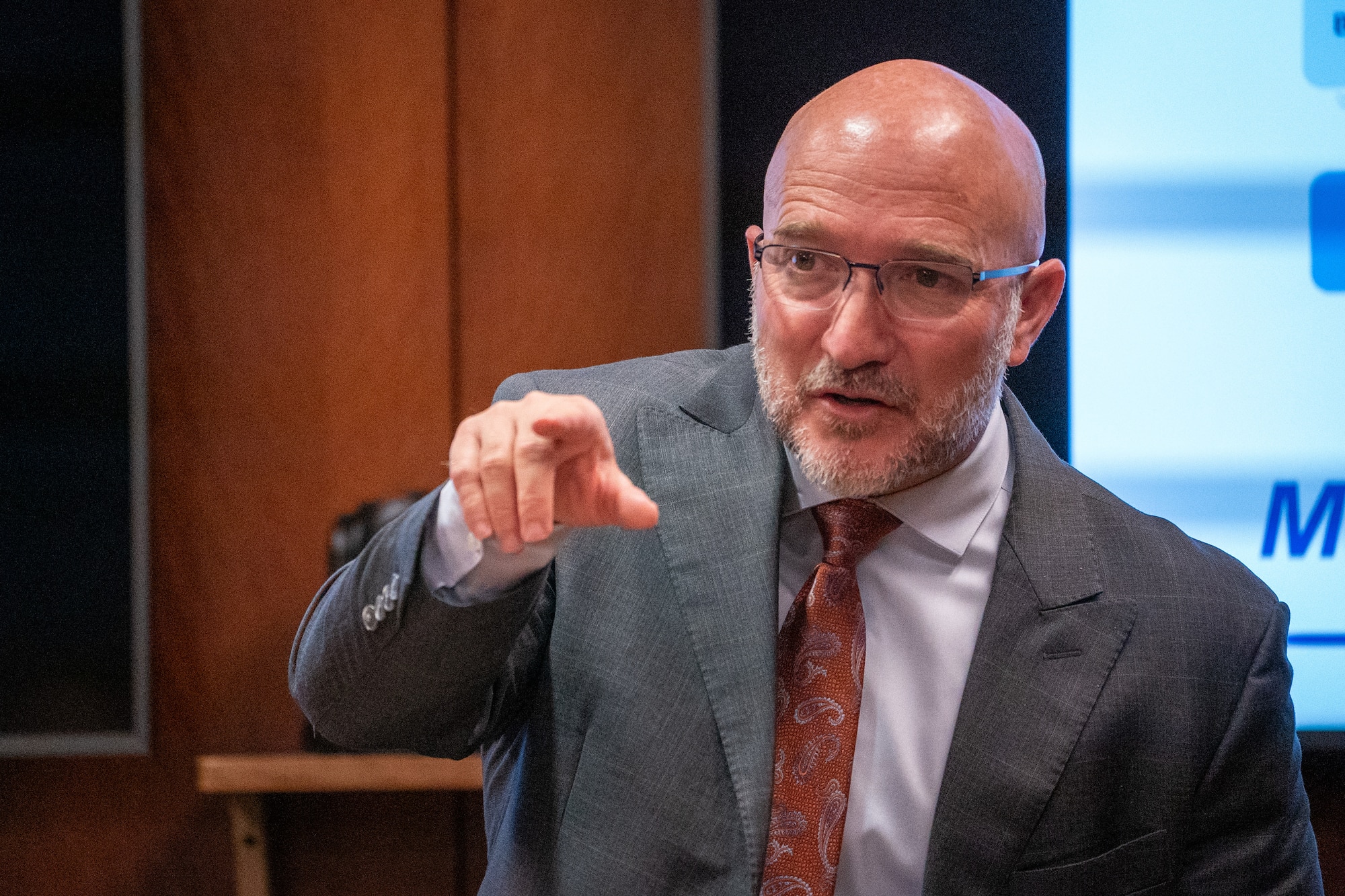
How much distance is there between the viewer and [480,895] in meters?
1.25

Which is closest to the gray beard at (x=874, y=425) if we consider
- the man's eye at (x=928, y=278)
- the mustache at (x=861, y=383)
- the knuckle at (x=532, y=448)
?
the mustache at (x=861, y=383)

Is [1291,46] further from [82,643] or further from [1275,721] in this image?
[82,643]

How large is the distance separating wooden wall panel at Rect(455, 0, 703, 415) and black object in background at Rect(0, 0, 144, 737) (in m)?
0.56

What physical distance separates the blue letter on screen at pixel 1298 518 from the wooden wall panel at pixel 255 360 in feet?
4.53

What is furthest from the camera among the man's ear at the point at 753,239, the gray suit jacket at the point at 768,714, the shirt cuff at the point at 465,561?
the man's ear at the point at 753,239

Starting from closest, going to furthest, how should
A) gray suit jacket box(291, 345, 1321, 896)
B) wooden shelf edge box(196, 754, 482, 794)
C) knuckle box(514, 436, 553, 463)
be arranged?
knuckle box(514, 436, 553, 463), gray suit jacket box(291, 345, 1321, 896), wooden shelf edge box(196, 754, 482, 794)

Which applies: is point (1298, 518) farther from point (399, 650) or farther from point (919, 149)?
point (399, 650)

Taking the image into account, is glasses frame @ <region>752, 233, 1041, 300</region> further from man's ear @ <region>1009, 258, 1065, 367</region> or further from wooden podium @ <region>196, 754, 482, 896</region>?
wooden podium @ <region>196, 754, 482, 896</region>

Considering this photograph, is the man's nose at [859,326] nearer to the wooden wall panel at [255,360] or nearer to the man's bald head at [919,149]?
the man's bald head at [919,149]

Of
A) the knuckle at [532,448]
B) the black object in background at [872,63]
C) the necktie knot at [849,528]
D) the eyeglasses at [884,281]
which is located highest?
the black object in background at [872,63]

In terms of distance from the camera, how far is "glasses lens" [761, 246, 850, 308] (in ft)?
4.12

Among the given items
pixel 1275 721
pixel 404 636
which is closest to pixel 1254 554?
pixel 1275 721

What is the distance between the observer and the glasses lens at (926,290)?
1.27 metres

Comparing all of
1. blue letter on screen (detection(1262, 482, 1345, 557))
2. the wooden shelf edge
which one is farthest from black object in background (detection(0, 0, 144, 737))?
blue letter on screen (detection(1262, 482, 1345, 557))
